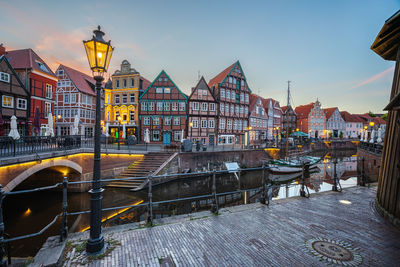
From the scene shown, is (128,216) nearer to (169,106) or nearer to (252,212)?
(252,212)

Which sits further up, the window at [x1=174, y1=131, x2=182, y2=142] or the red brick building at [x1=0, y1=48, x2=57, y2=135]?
the red brick building at [x1=0, y1=48, x2=57, y2=135]

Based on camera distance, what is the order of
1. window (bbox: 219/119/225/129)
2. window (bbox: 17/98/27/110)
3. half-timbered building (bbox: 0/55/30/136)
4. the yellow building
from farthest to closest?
1. window (bbox: 219/119/225/129)
2. the yellow building
3. window (bbox: 17/98/27/110)
4. half-timbered building (bbox: 0/55/30/136)

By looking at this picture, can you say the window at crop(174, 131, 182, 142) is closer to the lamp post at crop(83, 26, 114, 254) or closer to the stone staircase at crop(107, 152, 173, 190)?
the stone staircase at crop(107, 152, 173, 190)

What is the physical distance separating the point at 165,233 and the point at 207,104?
25981 mm

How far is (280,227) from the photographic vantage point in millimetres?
4719

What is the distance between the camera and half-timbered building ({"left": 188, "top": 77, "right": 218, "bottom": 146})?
93.5 feet

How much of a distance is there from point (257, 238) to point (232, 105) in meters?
29.3

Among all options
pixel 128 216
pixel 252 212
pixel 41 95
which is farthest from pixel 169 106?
pixel 252 212

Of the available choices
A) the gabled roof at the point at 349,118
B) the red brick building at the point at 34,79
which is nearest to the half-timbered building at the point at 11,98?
the red brick building at the point at 34,79

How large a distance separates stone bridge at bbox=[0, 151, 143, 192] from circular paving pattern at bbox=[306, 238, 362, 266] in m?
12.0

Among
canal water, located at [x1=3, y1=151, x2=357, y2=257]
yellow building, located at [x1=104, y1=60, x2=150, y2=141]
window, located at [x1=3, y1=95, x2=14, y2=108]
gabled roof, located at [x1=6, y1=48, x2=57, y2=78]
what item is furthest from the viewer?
yellow building, located at [x1=104, y1=60, x2=150, y2=141]

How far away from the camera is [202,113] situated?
29.0 m

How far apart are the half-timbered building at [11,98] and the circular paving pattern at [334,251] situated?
24.8m

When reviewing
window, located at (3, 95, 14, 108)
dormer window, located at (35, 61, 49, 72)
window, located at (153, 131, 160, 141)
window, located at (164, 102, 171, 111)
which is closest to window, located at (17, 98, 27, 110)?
window, located at (3, 95, 14, 108)
